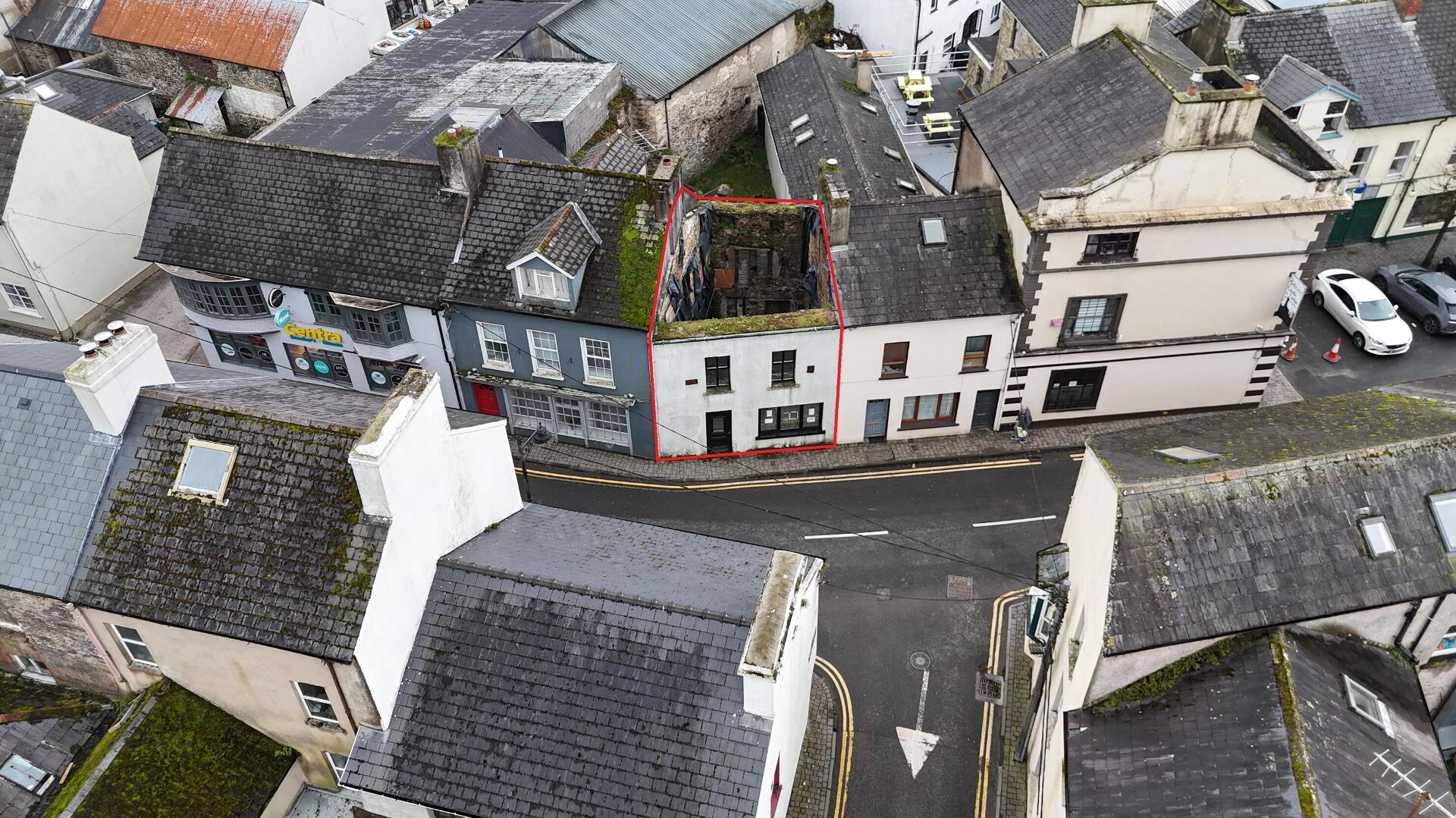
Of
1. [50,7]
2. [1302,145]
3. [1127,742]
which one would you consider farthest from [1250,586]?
[50,7]

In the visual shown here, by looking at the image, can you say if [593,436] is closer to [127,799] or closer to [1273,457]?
[127,799]

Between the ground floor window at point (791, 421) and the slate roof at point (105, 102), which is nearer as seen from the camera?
the ground floor window at point (791, 421)

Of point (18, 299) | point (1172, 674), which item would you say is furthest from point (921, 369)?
point (18, 299)

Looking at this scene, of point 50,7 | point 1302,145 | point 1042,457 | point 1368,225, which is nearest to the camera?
point 1302,145

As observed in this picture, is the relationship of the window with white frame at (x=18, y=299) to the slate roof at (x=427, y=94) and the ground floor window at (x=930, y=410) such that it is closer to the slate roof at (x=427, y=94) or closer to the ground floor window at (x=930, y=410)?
the slate roof at (x=427, y=94)

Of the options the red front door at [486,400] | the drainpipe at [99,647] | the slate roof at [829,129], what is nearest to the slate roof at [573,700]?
the drainpipe at [99,647]

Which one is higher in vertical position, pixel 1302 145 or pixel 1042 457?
pixel 1302 145

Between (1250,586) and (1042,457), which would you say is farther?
(1042,457)

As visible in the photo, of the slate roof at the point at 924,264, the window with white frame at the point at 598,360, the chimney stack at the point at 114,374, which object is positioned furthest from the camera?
the window with white frame at the point at 598,360
